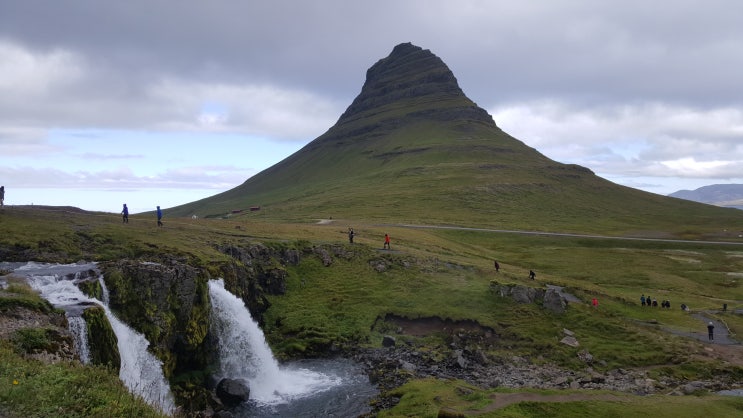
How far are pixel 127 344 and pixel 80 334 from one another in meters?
5.50

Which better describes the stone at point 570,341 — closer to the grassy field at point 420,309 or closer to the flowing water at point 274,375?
the grassy field at point 420,309

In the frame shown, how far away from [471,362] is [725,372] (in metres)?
22.3

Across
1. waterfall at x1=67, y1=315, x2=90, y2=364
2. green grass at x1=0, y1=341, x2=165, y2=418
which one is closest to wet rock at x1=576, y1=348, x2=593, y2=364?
green grass at x1=0, y1=341, x2=165, y2=418

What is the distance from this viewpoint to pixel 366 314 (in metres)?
54.9

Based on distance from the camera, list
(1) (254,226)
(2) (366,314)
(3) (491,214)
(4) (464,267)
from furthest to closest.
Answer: (3) (491,214) → (1) (254,226) → (4) (464,267) → (2) (366,314)

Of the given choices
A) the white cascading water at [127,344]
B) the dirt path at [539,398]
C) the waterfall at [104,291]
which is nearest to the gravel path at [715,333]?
the dirt path at [539,398]

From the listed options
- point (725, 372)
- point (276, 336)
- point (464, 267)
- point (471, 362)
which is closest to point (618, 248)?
point (464, 267)

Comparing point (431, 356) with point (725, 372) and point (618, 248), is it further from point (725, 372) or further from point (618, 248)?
point (618, 248)

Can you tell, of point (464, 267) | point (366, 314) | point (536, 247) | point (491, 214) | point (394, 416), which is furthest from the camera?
point (491, 214)

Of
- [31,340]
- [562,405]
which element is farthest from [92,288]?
[562,405]

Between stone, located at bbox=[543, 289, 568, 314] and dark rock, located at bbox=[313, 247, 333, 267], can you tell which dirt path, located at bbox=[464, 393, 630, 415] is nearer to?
stone, located at bbox=[543, 289, 568, 314]

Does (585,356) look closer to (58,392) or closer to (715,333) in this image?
(715,333)

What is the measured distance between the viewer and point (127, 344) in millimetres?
33688

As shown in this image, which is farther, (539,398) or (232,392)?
(232,392)
